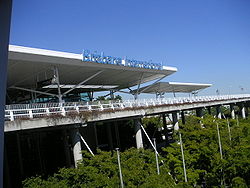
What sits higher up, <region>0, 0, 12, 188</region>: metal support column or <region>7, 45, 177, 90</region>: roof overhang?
<region>7, 45, 177, 90</region>: roof overhang

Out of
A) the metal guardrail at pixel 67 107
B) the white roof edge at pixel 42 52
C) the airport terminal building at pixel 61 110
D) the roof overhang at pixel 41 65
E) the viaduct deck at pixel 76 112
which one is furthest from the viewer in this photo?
the roof overhang at pixel 41 65

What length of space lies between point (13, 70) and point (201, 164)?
18.5 m

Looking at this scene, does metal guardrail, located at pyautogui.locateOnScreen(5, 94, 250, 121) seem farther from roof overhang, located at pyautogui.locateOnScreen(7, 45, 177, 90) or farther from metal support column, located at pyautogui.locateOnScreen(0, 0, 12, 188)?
metal support column, located at pyautogui.locateOnScreen(0, 0, 12, 188)

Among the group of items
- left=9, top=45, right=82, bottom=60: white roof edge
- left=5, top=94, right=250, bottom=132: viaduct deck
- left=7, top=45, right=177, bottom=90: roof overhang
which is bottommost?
left=5, top=94, right=250, bottom=132: viaduct deck

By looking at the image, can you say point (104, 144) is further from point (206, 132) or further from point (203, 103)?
point (206, 132)

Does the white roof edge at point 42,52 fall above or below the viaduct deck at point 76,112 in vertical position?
above

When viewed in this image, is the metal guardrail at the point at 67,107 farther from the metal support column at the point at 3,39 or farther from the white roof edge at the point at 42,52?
the metal support column at the point at 3,39

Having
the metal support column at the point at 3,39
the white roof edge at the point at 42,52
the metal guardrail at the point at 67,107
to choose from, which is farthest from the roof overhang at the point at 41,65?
the metal support column at the point at 3,39

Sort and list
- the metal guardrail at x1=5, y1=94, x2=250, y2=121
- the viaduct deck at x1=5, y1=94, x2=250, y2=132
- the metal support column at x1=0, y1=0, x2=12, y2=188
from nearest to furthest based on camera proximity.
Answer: the metal support column at x1=0, y1=0, x2=12, y2=188 < the viaduct deck at x1=5, y1=94, x2=250, y2=132 < the metal guardrail at x1=5, y1=94, x2=250, y2=121

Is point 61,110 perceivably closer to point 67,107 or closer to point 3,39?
point 67,107

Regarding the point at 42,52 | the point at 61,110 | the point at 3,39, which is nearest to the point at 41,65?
the point at 42,52

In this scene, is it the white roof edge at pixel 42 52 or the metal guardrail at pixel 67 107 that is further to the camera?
the white roof edge at pixel 42 52

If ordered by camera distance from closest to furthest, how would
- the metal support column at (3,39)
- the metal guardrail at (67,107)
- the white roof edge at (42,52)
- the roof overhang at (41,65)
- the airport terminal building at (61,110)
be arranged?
1. the metal support column at (3,39)
2. the metal guardrail at (67,107)
3. the airport terminal building at (61,110)
4. the white roof edge at (42,52)
5. the roof overhang at (41,65)

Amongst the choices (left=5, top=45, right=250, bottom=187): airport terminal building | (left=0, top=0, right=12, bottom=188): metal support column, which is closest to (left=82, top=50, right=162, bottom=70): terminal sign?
(left=5, top=45, right=250, bottom=187): airport terminal building
